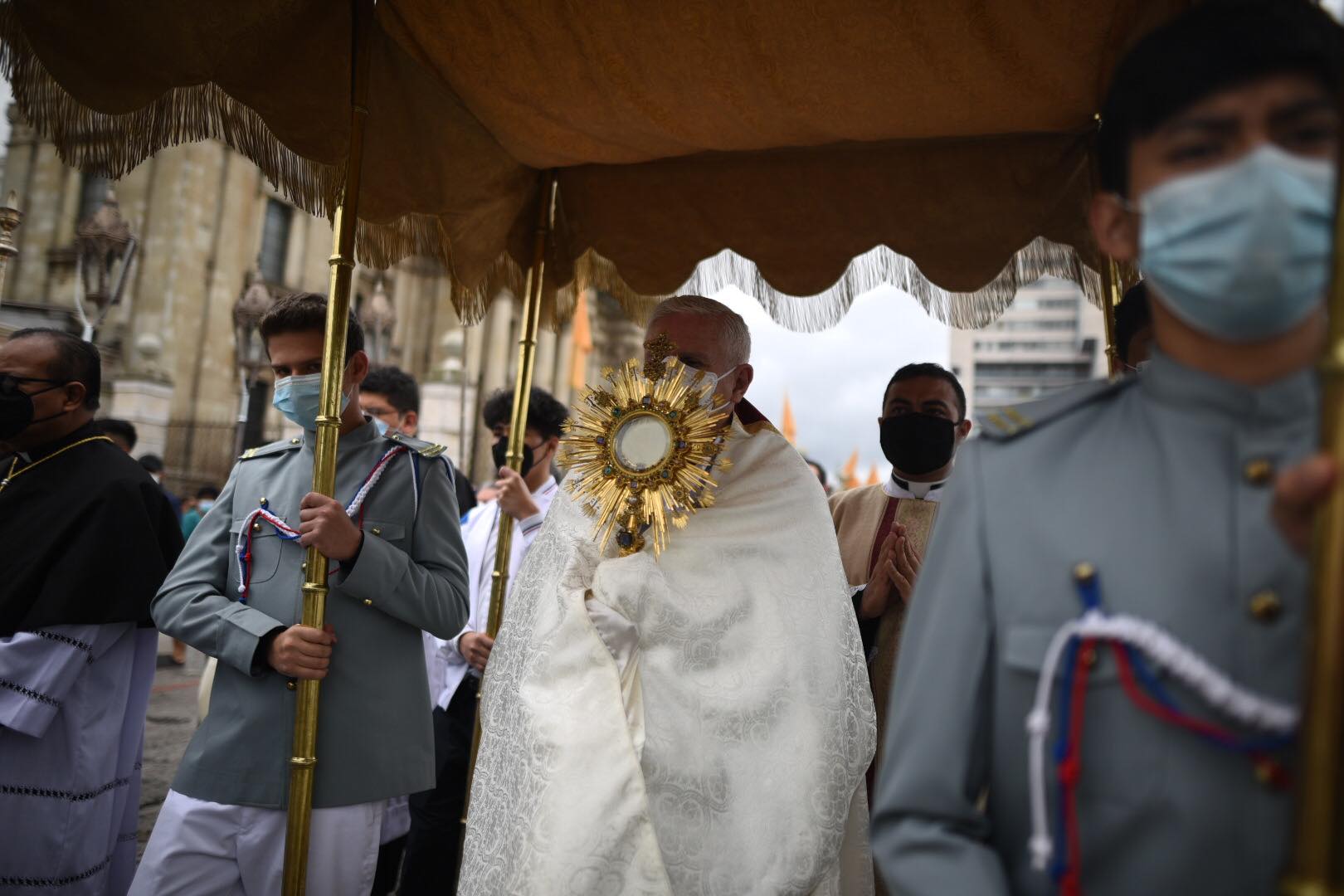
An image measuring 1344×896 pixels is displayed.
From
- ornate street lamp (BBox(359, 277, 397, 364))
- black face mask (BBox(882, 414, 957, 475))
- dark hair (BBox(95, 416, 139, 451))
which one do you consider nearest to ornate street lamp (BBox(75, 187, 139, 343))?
ornate street lamp (BBox(359, 277, 397, 364))

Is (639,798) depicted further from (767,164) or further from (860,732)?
(767,164)

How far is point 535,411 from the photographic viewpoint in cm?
509

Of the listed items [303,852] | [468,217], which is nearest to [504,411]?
[468,217]

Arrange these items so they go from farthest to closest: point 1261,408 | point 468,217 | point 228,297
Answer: point 228,297 < point 468,217 < point 1261,408

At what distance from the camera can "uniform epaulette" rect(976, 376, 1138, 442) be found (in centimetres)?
137

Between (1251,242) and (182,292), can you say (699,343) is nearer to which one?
(1251,242)

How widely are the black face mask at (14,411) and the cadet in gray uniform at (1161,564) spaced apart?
126 inches

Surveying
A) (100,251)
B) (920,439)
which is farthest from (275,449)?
(100,251)

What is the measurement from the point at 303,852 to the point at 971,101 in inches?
127

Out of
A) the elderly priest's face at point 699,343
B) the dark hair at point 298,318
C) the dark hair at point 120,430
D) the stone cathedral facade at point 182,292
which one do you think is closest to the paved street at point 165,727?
the dark hair at point 120,430

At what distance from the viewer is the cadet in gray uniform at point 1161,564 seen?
107 centimetres

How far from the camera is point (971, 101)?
11.0 feet

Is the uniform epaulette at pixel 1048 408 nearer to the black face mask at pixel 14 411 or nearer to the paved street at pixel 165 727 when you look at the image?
the black face mask at pixel 14 411

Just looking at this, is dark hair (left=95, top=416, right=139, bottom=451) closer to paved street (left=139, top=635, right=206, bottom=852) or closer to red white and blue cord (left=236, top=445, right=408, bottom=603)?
paved street (left=139, top=635, right=206, bottom=852)
